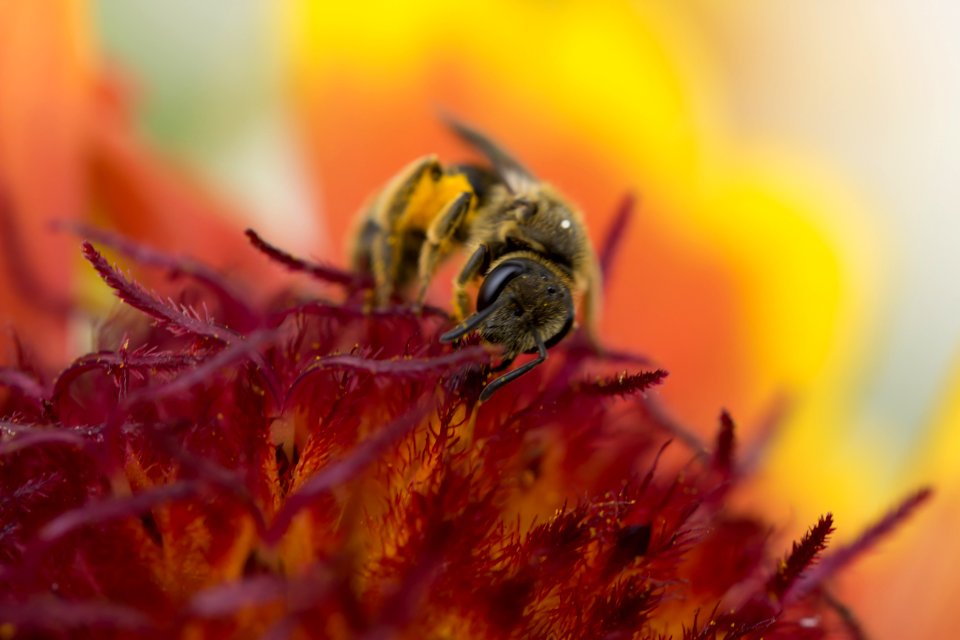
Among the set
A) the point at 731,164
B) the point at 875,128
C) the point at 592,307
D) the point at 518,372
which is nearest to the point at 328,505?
the point at 518,372

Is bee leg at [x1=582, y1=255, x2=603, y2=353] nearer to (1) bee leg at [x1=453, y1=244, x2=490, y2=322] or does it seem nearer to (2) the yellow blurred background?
(1) bee leg at [x1=453, y1=244, x2=490, y2=322]

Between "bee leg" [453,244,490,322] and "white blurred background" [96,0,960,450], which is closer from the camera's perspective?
"bee leg" [453,244,490,322]

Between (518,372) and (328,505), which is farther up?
(518,372)

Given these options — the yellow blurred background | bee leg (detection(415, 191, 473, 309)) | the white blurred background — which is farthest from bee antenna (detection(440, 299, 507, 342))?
the white blurred background

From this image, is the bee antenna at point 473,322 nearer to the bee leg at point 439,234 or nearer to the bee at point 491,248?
the bee at point 491,248

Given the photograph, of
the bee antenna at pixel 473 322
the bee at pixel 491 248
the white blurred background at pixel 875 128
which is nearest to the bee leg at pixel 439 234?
the bee at pixel 491 248

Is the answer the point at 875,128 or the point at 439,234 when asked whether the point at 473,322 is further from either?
the point at 875,128
